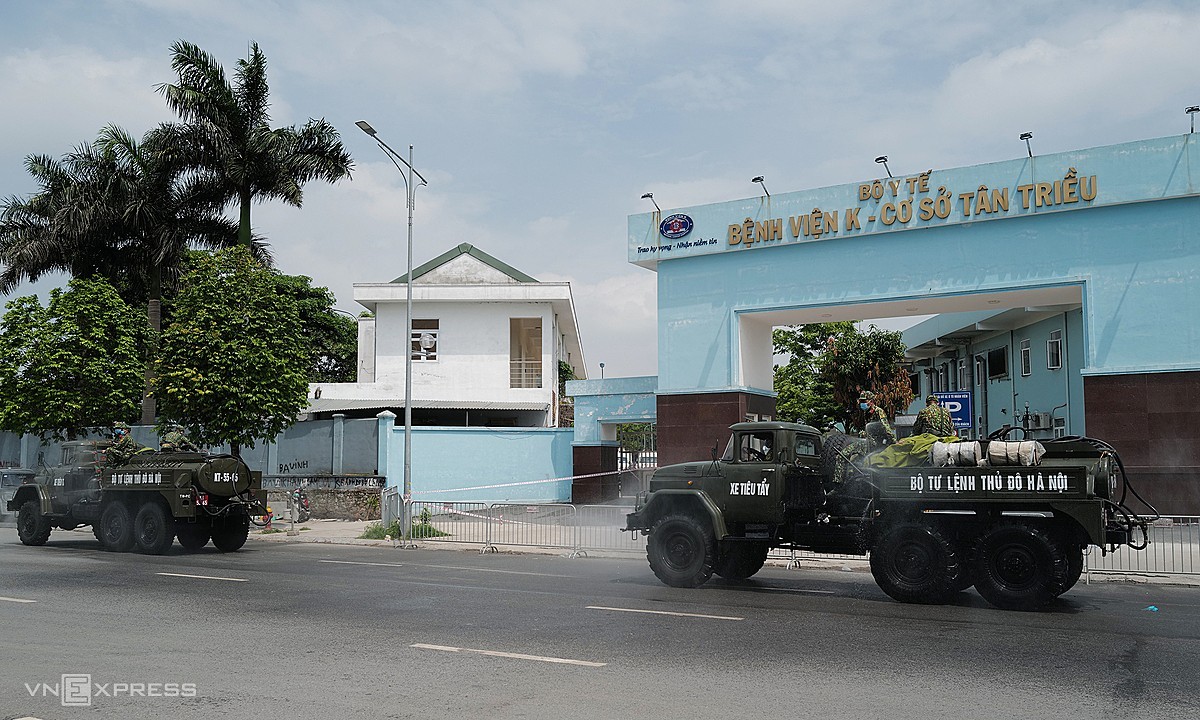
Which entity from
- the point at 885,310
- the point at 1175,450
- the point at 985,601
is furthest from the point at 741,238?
the point at 985,601

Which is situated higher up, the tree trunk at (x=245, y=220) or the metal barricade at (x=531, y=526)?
the tree trunk at (x=245, y=220)

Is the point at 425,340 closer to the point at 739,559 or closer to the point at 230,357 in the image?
the point at 230,357

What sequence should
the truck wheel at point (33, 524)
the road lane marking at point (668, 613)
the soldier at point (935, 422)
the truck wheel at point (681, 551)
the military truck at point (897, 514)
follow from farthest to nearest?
the truck wheel at point (33, 524)
the truck wheel at point (681, 551)
the soldier at point (935, 422)
the military truck at point (897, 514)
the road lane marking at point (668, 613)

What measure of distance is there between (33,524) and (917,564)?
16902 millimetres

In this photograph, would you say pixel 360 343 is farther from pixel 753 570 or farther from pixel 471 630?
pixel 471 630

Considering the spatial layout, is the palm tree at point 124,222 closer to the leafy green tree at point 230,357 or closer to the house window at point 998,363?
the leafy green tree at point 230,357

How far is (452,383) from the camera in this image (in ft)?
120

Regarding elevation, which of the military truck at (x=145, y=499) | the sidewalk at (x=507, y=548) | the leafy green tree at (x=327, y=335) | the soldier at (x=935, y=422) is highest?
the leafy green tree at (x=327, y=335)

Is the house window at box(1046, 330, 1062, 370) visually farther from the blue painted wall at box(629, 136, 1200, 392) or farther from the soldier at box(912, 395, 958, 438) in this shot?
the soldier at box(912, 395, 958, 438)

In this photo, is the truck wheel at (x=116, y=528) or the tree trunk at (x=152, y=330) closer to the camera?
the truck wheel at (x=116, y=528)

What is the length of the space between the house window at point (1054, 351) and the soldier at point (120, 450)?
23834 mm

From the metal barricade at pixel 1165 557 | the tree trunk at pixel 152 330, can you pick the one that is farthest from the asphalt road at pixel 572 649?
the tree trunk at pixel 152 330

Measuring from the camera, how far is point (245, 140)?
108 feet

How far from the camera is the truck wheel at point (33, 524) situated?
18.8 metres
